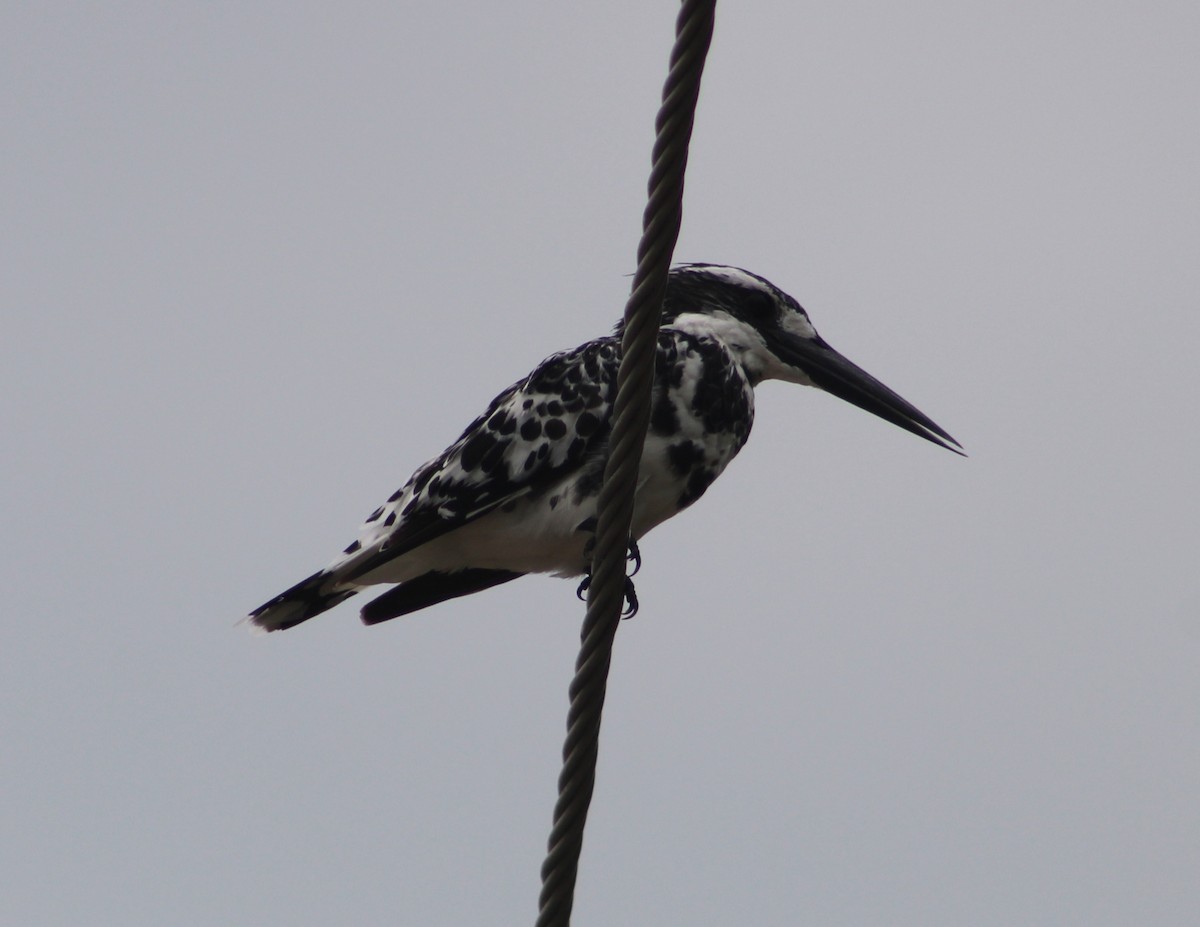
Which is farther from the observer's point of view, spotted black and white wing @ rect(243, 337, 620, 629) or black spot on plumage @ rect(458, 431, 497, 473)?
black spot on plumage @ rect(458, 431, 497, 473)

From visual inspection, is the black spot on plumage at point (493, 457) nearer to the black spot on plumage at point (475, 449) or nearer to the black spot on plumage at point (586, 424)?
the black spot on plumage at point (475, 449)

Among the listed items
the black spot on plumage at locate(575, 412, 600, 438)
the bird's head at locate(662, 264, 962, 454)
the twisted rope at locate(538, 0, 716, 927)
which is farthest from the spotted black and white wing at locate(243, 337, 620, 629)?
the twisted rope at locate(538, 0, 716, 927)

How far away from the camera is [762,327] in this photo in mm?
5059

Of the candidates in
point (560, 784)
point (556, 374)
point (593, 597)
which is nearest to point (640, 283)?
point (593, 597)

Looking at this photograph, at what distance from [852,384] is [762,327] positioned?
1.27 ft

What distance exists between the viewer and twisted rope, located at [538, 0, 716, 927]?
2.43 meters

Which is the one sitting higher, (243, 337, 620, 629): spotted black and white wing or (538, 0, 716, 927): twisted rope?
(243, 337, 620, 629): spotted black and white wing

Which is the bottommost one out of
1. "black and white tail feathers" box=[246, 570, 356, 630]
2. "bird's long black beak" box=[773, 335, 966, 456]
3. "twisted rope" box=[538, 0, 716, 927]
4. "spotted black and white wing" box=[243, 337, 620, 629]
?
"twisted rope" box=[538, 0, 716, 927]

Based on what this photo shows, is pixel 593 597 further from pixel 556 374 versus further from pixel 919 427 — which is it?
pixel 919 427

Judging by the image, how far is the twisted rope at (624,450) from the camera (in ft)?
7.98

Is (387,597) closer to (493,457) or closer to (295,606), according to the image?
(295,606)

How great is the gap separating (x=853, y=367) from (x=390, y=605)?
1.79m

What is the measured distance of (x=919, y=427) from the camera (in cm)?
527

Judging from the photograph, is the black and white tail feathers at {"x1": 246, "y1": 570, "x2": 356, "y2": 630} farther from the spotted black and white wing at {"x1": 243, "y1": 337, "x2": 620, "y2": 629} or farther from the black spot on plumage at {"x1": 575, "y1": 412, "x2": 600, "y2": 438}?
the black spot on plumage at {"x1": 575, "y1": 412, "x2": 600, "y2": 438}
